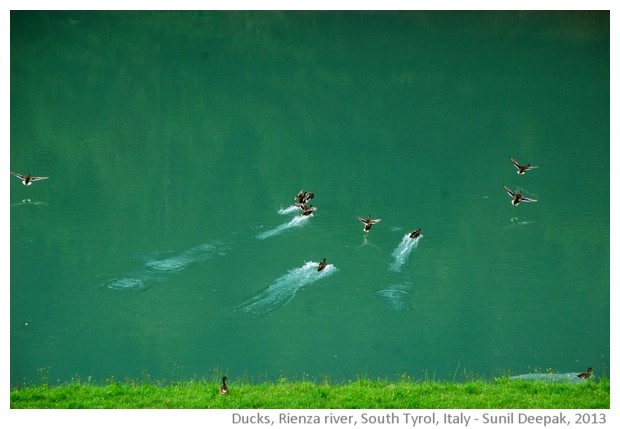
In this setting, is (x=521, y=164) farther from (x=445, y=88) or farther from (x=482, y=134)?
(x=445, y=88)

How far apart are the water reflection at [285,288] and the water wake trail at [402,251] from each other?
695 millimetres

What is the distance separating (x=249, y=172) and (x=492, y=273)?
3521 mm

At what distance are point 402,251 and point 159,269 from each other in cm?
284

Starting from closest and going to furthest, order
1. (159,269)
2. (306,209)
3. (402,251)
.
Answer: (159,269) → (402,251) → (306,209)

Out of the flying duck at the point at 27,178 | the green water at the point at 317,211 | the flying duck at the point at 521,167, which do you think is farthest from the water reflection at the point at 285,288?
the flying duck at the point at 27,178

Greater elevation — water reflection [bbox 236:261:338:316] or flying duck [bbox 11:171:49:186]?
flying duck [bbox 11:171:49:186]

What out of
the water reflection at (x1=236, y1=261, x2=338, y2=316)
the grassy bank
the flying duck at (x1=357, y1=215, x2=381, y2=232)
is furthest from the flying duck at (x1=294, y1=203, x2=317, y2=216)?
the grassy bank

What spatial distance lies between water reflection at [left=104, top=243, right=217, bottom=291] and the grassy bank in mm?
1664

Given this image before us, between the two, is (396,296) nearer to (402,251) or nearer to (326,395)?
(402,251)

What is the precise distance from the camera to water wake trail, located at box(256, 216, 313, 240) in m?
10.6

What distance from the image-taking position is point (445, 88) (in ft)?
43.1

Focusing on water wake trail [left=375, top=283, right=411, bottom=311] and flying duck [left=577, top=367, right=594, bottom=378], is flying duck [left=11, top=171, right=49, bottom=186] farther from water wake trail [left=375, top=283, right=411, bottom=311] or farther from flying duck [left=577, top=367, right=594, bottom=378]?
flying duck [left=577, top=367, right=594, bottom=378]

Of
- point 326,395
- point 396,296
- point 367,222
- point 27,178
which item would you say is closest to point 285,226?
point 367,222

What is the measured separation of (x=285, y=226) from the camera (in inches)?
421
